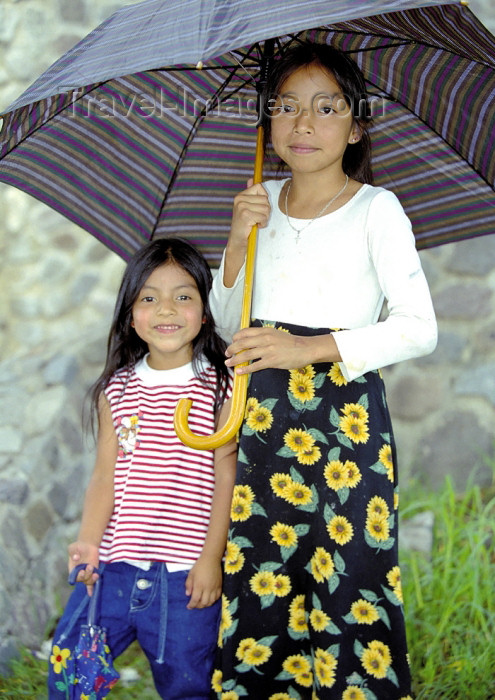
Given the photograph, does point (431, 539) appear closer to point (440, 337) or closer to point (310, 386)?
point (440, 337)

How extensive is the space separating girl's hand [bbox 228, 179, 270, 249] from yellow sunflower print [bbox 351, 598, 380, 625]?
34.3 inches

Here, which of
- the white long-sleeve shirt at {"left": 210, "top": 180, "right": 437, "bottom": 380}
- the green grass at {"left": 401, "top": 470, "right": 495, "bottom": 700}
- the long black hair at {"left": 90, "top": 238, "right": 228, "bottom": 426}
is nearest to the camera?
the white long-sleeve shirt at {"left": 210, "top": 180, "right": 437, "bottom": 380}

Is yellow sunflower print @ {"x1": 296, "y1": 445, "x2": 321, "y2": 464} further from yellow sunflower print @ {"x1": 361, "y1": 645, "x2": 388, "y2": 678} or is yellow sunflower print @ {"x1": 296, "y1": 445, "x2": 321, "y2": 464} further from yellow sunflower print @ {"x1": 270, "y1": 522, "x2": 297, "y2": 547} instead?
yellow sunflower print @ {"x1": 361, "y1": 645, "x2": 388, "y2": 678}

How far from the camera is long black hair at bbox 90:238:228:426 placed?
7.38 feet

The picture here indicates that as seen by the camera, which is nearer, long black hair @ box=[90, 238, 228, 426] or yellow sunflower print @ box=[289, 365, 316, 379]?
yellow sunflower print @ box=[289, 365, 316, 379]

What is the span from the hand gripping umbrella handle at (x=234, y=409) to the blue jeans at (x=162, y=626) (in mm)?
363

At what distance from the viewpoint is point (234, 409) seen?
1925mm

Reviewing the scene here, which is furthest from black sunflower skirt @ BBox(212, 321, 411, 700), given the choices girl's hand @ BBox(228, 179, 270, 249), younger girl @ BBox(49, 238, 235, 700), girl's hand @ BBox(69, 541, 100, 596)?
girl's hand @ BBox(69, 541, 100, 596)

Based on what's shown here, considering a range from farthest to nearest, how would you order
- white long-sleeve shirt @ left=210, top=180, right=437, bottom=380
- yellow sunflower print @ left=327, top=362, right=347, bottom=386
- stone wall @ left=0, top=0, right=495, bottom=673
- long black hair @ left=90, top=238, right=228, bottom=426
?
stone wall @ left=0, top=0, right=495, bottom=673, long black hair @ left=90, top=238, right=228, bottom=426, yellow sunflower print @ left=327, top=362, right=347, bottom=386, white long-sleeve shirt @ left=210, top=180, right=437, bottom=380

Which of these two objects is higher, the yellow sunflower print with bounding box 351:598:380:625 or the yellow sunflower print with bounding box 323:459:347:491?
the yellow sunflower print with bounding box 323:459:347:491

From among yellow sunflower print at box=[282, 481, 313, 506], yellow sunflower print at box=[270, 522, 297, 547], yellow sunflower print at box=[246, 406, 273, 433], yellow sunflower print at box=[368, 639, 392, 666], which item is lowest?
yellow sunflower print at box=[368, 639, 392, 666]

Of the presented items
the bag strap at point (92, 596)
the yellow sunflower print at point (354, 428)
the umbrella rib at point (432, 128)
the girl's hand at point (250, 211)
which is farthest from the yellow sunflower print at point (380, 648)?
the umbrella rib at point (432, 128)

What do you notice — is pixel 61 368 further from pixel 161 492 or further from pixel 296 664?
pixel 296 664

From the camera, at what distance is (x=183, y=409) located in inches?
78.1
